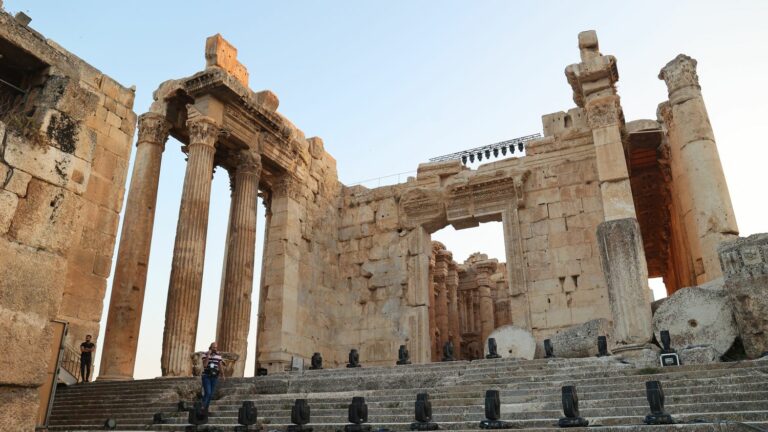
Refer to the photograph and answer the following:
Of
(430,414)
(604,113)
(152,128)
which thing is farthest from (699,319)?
(152,128)

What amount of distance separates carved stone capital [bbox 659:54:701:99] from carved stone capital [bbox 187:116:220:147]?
11338mm

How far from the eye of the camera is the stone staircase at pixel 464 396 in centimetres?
528

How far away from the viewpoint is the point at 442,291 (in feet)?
77.8

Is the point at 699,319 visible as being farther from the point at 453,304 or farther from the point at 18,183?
the point at 453,304

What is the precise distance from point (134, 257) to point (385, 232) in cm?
747

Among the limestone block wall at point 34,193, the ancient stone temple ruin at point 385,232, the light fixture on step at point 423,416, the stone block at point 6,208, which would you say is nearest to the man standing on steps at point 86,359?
the ancient stone temple ruin at point 385,232

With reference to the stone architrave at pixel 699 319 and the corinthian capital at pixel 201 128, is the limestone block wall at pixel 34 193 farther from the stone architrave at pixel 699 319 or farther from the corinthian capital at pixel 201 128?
the corinthian capital at pixel 201 128

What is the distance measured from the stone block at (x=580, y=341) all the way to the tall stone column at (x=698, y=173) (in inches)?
127

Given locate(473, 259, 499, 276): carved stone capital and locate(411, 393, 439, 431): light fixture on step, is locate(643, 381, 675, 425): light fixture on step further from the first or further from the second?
locate(473, 259, 499, 276): carved stone capital

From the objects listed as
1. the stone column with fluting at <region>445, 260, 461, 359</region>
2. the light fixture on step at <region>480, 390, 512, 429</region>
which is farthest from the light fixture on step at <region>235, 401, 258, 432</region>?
the stone column with fluting at <region>445, 260, 461, 359</region>

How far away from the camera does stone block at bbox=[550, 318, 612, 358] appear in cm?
1059

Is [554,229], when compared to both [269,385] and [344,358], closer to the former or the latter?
[344,358]

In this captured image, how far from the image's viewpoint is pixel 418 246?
55.6 feet

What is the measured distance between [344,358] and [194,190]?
6.93m
